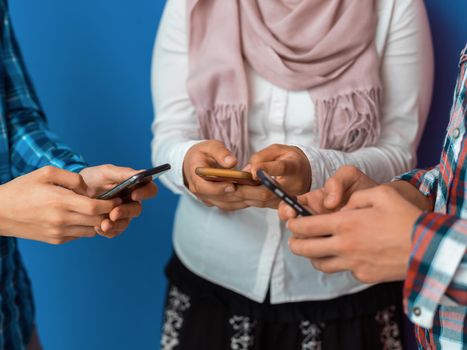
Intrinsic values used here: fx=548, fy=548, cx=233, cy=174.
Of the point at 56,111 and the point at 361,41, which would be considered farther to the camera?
the point at 56,111

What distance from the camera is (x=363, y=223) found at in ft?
1.90

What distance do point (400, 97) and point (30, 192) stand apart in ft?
2.13

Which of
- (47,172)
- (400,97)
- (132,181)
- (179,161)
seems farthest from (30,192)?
(400,97)

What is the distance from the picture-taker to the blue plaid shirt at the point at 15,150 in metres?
0.92

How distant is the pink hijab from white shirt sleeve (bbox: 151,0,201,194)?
0.12ft

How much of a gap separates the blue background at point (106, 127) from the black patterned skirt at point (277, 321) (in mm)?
393

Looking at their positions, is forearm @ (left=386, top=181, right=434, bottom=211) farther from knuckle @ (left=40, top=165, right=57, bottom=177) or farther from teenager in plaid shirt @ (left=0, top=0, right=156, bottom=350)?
knuckle @ (left=40, top=165, right=57, bottom=177)

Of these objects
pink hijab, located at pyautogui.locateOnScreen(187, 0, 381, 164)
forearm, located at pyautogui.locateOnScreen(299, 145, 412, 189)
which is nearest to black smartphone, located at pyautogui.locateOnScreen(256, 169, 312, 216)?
forearm, located at pyautogui.locateOnScreen(299, 145, 412, 189)

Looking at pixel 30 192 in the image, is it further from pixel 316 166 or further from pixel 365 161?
pixel 365 161

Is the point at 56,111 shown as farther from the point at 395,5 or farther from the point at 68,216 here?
the point at 395,5

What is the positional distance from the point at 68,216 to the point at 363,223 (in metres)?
0.41

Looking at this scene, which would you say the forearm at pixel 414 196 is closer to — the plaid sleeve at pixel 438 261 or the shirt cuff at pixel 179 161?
the plaid sleeve at pixel 438 261

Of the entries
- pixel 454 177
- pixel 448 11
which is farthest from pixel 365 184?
pixel 448 11

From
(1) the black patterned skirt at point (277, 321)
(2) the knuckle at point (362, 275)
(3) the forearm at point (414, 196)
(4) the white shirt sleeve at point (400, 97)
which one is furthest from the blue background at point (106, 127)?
(2) the knuckle at point (362, 275)
